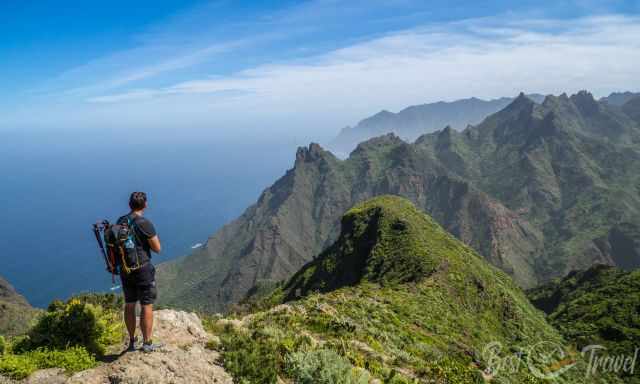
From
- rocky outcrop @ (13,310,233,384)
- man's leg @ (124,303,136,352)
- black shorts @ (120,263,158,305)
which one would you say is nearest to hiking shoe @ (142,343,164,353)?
rocky outcrop @ (13,310,233,384)

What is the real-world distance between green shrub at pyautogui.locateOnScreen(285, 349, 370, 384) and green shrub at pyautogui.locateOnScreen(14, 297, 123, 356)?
449cm

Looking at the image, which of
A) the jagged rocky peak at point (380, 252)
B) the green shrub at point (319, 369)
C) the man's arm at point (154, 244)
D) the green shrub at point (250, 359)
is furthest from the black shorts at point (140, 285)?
the jagged rocky peak at point (380, 252)

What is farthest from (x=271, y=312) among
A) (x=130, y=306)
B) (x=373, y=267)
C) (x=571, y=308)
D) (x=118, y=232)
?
(x=571, y=308)

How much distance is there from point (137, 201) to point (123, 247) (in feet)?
3.43

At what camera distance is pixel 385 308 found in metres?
23.4

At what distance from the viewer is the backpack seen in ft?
26.3

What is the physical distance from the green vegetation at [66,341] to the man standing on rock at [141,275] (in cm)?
96

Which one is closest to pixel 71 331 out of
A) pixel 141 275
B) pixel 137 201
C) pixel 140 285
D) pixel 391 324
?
pixel 140 285

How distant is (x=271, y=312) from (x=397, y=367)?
632cm

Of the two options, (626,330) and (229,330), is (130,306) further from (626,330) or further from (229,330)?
(626,330)

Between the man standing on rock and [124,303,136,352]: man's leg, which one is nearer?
the man standing on rock

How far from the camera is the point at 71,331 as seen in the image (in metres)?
8.77

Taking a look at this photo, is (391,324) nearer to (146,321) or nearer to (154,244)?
(146,321)

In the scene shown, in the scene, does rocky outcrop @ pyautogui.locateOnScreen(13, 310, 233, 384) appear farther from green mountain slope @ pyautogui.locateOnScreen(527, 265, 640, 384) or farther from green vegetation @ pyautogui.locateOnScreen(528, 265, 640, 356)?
green vegetation @ pyautogui.locateOnScreen(528, 265, 640, 356)
